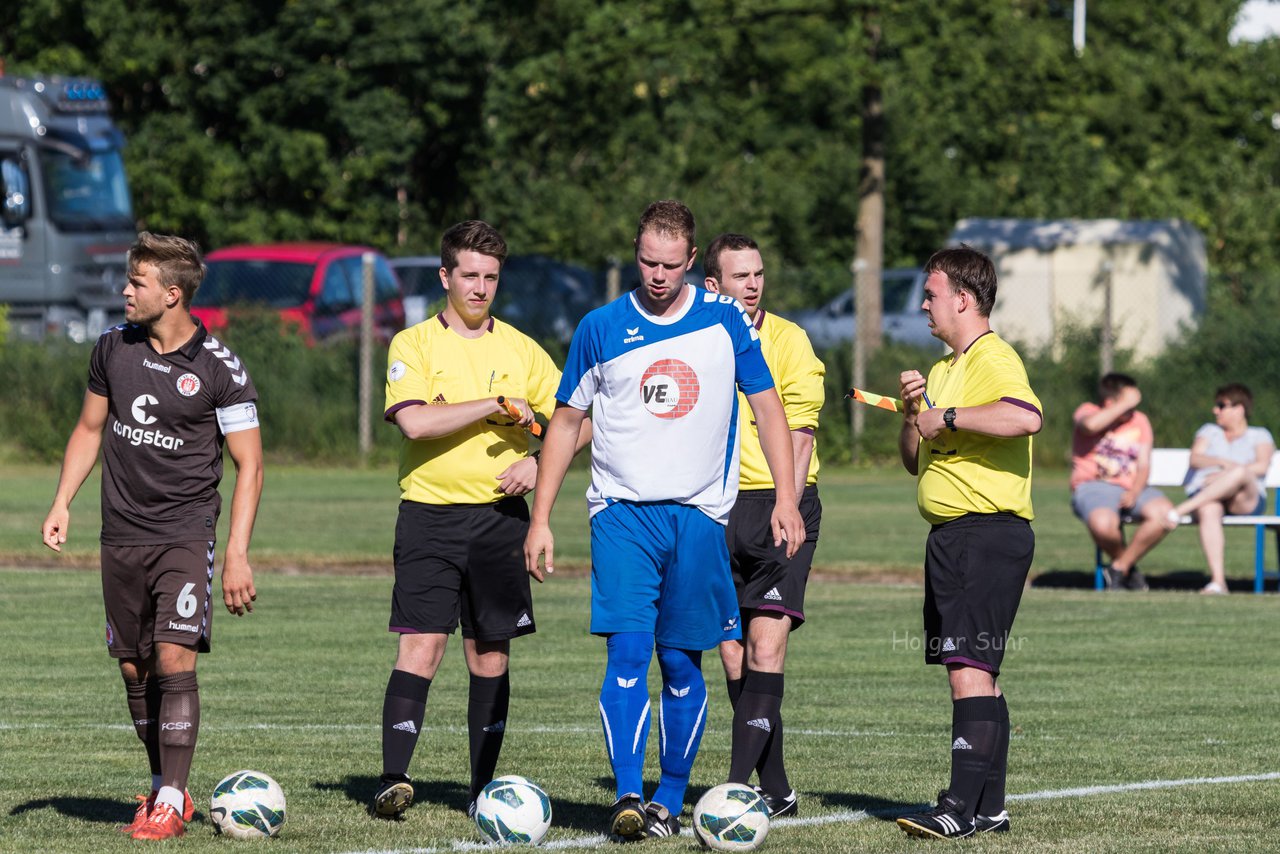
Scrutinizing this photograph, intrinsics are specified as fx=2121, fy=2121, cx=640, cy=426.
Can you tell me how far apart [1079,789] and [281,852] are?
2.99 meters

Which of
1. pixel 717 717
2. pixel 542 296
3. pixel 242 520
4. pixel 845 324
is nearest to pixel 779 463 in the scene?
pixel 242 520

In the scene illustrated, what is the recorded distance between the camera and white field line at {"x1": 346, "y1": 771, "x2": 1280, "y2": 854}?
264 inches

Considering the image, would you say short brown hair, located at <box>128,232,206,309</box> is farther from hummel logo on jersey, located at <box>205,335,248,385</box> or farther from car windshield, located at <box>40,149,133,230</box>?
car windshield, located at <box>40,149,133,230</box>

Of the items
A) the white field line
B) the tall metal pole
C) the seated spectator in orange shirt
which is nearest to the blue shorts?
the white field line

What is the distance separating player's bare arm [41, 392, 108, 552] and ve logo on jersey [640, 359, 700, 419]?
5.94ft

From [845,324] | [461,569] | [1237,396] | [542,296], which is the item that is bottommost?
[461,569]

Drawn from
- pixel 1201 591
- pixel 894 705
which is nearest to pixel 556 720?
pixel 894 705

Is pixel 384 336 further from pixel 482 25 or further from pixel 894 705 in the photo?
pixel 894 705

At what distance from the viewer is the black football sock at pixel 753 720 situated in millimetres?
7234

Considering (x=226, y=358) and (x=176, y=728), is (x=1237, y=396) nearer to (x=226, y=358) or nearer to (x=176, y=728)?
(x=226, y=358)

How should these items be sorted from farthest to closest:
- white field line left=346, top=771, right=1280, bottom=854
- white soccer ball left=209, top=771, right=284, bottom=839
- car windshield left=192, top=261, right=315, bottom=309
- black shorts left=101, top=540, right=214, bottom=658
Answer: car windshield left=192, top=261, right=315, bottom=309 < black shorts left=101, top=540, right=214, bottom=658 < white soccer ball left=209, top=771, right=284, bottom=839 < white field line left=346, top=771, right=1280, bottom=854

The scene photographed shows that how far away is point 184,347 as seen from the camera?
7062 mm

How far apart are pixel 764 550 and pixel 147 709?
87.1 inches

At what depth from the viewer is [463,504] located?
747 cm
